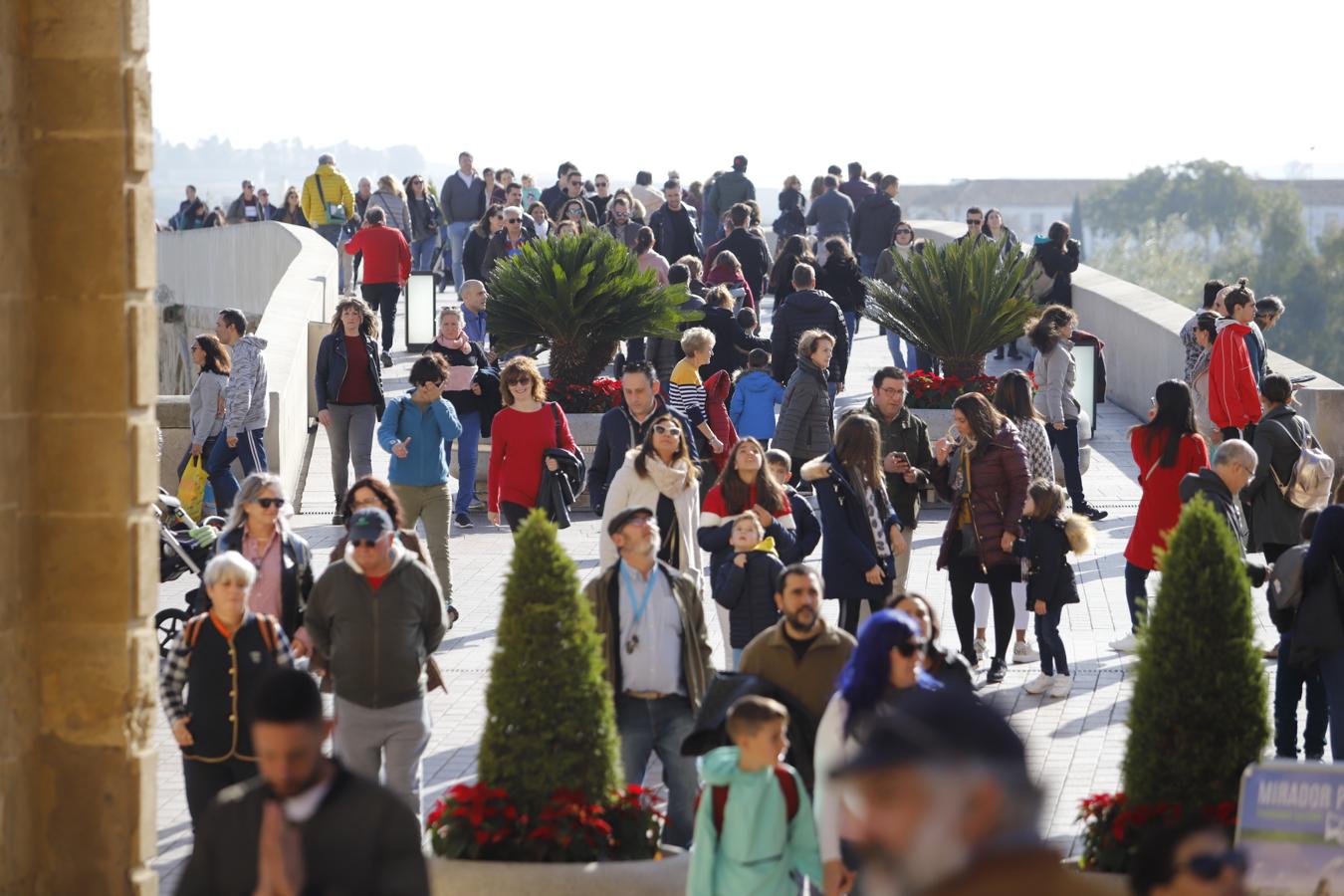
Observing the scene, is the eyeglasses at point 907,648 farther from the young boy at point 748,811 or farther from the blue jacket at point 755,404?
the blue jacket at point 755,404

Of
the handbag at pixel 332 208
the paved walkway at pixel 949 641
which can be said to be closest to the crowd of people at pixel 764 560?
the paved walkway at pixel 949 641

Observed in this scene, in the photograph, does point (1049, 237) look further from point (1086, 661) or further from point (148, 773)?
point (148, 773)

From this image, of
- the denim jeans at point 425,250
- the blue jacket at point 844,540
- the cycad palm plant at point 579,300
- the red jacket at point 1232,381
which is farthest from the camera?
the denim jeans at point 425,250

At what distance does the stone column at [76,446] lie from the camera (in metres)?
7.98

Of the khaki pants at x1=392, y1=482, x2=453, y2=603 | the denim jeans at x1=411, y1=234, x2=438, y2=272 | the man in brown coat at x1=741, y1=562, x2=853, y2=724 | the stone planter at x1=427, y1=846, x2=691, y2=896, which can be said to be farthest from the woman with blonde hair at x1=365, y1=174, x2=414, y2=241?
the stone planter at x1=427, y1=846, x2=691, y2=896

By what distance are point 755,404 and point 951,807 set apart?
45.6ft

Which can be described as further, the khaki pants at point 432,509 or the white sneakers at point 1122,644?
the khaki pants at point 432,509

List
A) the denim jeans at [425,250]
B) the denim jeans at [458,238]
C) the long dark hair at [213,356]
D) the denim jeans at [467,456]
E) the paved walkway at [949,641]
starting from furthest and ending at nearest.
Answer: the denim jeans at [425,250] → the denim jeans at [458,238] → the denim jeans at [467,456] → the long dark hair at [213,356] → the paved walkway at [949,641]

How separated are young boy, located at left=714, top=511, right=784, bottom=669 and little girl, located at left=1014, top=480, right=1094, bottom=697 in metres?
1.91

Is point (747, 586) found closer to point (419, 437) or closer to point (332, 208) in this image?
point (419, 437)

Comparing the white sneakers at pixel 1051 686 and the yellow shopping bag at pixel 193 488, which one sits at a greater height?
the yellow shopping bag at pixel 193 488

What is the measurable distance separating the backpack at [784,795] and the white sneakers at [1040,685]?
4.97 metres

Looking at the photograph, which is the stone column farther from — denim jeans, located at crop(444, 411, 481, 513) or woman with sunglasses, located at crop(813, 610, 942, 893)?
denim jeans, located at crop(444, 411, 481, 513)

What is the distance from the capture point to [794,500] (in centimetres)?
1183
